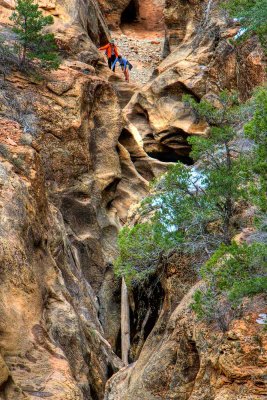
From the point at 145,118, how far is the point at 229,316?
18.0m

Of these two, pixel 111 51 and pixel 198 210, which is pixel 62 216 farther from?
pixel 111 51

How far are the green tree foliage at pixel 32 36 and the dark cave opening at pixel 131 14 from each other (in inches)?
752

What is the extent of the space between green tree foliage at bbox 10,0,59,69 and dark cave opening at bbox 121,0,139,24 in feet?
62.6

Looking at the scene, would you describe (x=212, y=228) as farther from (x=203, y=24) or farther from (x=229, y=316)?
(x=203, y=24)

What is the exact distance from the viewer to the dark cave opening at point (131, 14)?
36.6m

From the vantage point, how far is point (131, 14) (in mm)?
37031

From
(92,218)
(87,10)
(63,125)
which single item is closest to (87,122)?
(63,125)

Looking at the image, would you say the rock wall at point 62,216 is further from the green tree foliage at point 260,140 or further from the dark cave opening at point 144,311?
the green tree foliage at point 260,140

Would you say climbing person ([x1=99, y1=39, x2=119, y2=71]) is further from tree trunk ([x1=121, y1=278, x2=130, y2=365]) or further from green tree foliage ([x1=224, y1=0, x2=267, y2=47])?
tree trunk ([x1=121, y1=278, x2=130, y2=365])

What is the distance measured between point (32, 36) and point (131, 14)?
66.5 ft

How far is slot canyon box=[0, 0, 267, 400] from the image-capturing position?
32.0 ft

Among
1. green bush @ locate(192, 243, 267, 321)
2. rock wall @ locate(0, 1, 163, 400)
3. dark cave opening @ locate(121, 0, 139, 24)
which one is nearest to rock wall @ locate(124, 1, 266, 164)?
rock wall @ locate(0, 1, 163, 400)

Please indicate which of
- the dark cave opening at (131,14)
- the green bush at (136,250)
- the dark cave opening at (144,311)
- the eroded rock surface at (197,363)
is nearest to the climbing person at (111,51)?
the dark cave opening at (131,14)

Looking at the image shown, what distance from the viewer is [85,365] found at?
12.1m
